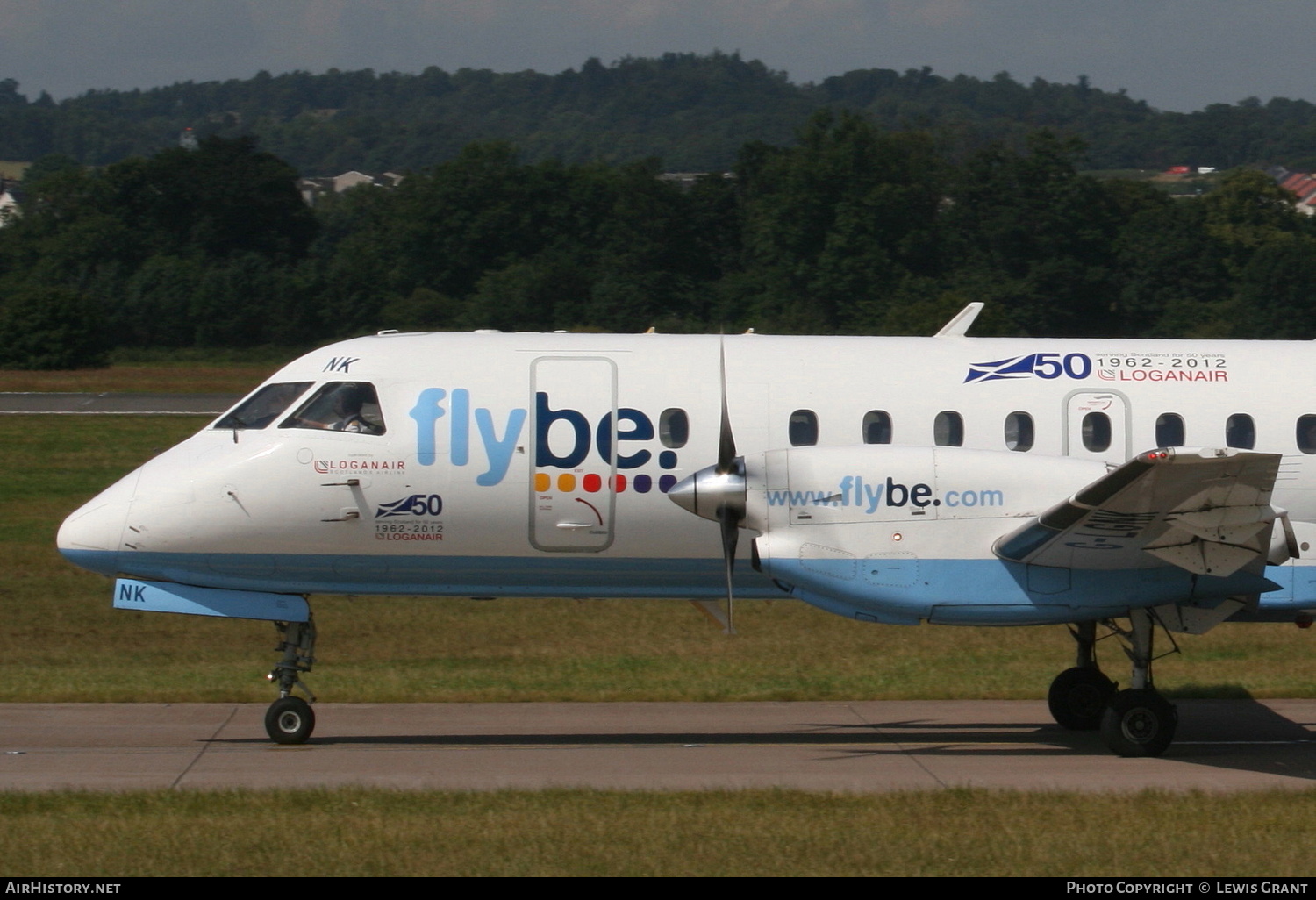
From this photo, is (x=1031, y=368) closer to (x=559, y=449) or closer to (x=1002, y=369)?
(x=1002, y=369)

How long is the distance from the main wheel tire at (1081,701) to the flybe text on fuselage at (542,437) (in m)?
4.37

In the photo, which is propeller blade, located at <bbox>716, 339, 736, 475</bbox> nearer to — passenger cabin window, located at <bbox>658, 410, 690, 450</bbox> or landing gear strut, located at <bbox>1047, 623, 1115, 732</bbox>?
passenger cabin window, located at <bbox>658, 410, 690, 450</bbox>

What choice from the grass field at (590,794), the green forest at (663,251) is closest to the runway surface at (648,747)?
the grass field at (590,794)

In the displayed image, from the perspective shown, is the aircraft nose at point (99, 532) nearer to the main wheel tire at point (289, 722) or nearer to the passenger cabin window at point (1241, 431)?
the main wheel tire at point (289, 722)

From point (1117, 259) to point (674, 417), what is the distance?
48211 mm

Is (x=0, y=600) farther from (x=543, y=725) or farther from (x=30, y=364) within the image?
(x=30, y=364)

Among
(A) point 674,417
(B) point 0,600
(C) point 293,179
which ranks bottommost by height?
(B) point 0,600

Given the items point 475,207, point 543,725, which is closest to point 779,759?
point 543,725

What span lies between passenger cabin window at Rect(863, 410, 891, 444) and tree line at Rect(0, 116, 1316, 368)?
1252 inches

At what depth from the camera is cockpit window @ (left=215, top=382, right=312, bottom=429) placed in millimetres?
13352

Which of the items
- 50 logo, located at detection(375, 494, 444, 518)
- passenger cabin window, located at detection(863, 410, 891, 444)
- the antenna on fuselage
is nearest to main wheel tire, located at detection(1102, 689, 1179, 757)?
passenger cabin window, located at detection(863, 410, 891, 444)

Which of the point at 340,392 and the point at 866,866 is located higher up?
the point at 340,392

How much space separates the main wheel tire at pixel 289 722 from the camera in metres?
13.2

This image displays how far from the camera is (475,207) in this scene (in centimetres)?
6619
